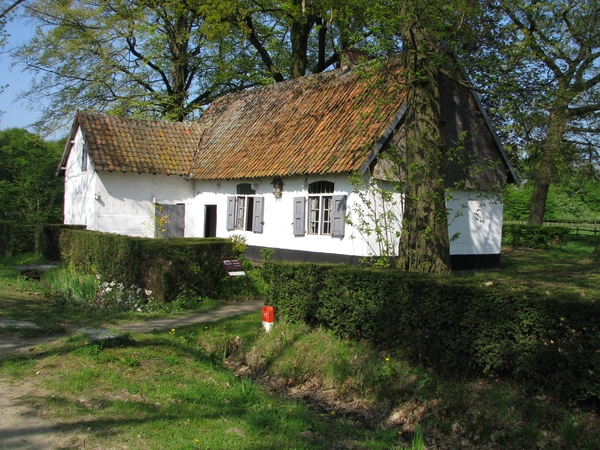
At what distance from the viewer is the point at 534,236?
27.6 m

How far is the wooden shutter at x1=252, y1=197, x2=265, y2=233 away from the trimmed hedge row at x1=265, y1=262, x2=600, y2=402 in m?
9.79

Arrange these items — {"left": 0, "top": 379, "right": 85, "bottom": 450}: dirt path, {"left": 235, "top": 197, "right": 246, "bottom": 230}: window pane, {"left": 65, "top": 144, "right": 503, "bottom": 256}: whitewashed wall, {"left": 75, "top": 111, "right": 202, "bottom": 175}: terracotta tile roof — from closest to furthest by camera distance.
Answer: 1. {"left": 0, "top": 379, "right": 85, "bottom": 450}: dirt path
2. {"left": 65, "top": 144, "right": 503, "bottom": 256}: whitewashed wall
3. {"left": 235, "top": 197, "right": 246, "bottom": 230}: window pane
4. {"left": 75, "top": 111, "right": 202, "bottom": 175}: terracotta tile roof

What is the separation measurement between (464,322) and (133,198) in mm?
16996

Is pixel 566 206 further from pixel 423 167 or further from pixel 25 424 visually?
pixel 25 424

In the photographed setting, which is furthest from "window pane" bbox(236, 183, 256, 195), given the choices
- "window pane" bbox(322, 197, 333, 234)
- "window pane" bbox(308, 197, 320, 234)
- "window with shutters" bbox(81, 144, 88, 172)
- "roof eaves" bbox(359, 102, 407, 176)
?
"window with shutters" bbox(81, 144, 88, 172)

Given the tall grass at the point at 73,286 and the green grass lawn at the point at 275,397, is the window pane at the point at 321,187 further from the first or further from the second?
the green grass lawn at the point at 275,397

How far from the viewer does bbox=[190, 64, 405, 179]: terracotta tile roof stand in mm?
15797

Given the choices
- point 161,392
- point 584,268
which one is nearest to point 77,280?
point 161,392

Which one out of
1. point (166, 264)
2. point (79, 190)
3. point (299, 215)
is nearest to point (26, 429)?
point (166, 264)

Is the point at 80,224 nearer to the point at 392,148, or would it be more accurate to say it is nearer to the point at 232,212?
the point at 232,212

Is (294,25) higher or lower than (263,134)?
higher

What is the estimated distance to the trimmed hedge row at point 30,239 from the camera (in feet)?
60.9

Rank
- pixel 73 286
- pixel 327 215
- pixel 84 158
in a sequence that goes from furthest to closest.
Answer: pixel 84 158
pixel 327 215
pixel 73 286

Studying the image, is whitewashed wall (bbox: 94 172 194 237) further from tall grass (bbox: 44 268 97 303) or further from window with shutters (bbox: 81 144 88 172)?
tall grass (bbox: 44 268 97 303)
